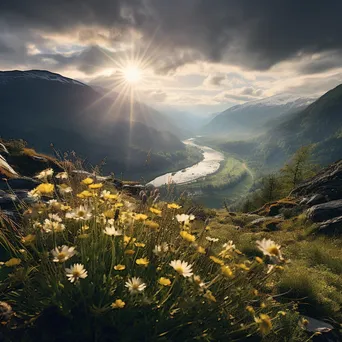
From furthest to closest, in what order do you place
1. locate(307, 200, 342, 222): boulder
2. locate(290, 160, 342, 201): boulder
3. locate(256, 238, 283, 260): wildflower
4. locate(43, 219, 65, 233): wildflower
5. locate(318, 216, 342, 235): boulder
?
1. locate(290, 160, 342, 201): boulder
2. locate(307, 200, 342, 222): boulder
3. locate(318, 216, 342, 235): boulder
4. locate(43, 219, 65, 233): wildflower
5. locate(256, 238, 283, 260): wildflower

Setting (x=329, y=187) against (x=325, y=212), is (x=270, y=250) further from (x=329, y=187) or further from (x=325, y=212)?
(x=329, y=187)

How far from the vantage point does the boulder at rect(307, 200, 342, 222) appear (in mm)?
16953

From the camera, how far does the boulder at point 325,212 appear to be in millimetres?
16953

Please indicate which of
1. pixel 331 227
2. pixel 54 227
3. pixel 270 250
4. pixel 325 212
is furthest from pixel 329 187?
pixel 54 227

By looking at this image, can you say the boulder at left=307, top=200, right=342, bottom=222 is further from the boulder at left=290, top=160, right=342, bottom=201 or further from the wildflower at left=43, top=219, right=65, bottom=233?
the wildflower at left=43, top=219, right=65, bottom=233

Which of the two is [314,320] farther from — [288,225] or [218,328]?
[288,225]

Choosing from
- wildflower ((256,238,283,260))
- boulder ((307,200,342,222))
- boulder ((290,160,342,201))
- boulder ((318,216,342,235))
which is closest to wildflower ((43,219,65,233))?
wildflower ((256,238,283,260))

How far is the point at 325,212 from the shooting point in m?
17.3

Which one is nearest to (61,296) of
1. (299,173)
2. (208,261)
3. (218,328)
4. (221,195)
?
Answer: (218,328)

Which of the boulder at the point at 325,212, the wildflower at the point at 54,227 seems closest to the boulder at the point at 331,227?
the boulder at the point at 325,212

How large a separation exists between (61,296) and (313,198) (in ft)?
77.9

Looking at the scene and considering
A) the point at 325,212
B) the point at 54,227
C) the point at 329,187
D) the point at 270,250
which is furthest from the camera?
the point at 329,187

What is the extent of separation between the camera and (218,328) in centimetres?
345

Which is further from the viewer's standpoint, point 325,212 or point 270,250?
point 325,212
